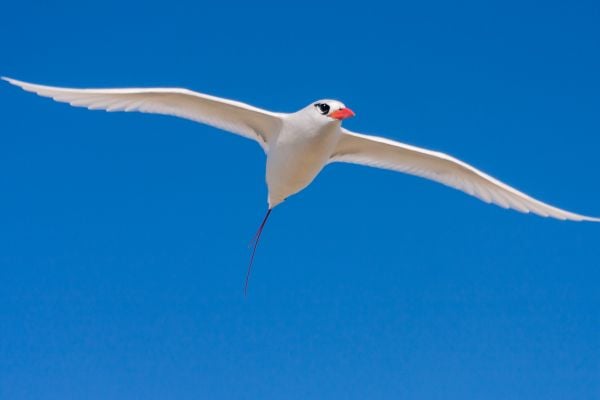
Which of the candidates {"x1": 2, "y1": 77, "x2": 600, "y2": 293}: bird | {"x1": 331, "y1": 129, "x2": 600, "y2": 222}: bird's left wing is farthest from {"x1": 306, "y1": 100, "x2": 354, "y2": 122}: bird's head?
{"x1": 331, "y1": 129, "x2": 600, "y2": 222}: bird's left wing

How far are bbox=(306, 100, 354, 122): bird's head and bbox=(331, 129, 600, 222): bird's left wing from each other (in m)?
1.98

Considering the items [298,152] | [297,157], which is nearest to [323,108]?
[298,152]

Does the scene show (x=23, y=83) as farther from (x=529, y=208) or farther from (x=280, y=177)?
(x=529, y=208)

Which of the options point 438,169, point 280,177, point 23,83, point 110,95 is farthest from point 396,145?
point 23,83

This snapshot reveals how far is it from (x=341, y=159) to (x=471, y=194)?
3.13m

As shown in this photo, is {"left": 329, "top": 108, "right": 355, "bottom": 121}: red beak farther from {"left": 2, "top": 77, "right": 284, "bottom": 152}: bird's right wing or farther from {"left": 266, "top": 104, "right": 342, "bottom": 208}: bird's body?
A: {"left": 2, "top": 77, "right": 284, "bottom": 152}: bird's right wing

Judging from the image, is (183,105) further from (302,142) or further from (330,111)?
(330,111)

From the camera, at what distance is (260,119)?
20047 millimetres

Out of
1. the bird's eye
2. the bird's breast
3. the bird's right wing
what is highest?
the bird's right wing

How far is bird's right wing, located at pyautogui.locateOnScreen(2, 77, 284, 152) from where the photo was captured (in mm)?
18453

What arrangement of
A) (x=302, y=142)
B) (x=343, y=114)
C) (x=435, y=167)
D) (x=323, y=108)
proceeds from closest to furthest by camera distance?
(x=343, y=114) < (x=323, y=108) < (x=302, y=142) < (x=435, y=167)

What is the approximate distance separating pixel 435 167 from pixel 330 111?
4.25 meters

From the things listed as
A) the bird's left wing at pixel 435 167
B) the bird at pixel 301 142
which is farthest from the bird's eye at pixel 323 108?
the bird's left wing at pixel 435 167

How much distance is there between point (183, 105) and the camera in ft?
65.0
